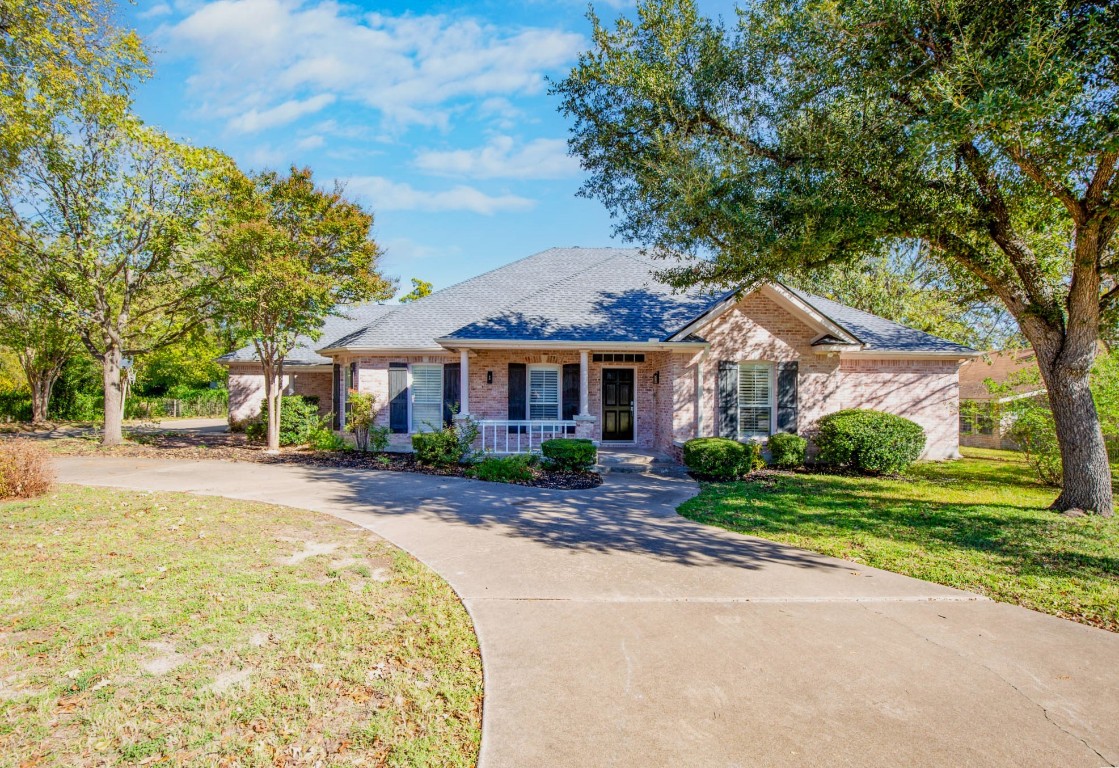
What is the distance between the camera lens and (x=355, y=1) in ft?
32.2

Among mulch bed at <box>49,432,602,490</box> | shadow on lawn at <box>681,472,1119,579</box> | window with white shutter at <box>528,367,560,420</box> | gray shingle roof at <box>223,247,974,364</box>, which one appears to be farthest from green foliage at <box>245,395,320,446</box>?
shadow on lawn at <box>681,472,1119,579</box>

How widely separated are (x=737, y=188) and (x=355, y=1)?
779 centimetres

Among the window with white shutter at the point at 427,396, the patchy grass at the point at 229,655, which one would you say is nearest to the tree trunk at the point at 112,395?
the window with white shutter at the point at 427,396

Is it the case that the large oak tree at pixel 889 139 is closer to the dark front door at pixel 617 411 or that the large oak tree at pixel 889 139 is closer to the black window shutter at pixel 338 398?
the dark front door at pixel 617 411

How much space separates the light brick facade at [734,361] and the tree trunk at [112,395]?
715 cm

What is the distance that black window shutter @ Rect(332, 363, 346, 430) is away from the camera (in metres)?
16.9

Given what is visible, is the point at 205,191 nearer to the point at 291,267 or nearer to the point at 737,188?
the point at 291,267

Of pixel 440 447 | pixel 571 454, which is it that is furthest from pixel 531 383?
pixel 571 454

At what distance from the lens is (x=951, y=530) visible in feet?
24.4

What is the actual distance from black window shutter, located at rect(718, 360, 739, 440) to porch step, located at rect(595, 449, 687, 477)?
172 centimetres

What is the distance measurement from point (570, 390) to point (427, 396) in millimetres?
4234

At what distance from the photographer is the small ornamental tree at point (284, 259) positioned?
14.0 metres

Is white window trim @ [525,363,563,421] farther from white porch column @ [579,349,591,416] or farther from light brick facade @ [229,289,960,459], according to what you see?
white porch column @ [579,349,591,416]

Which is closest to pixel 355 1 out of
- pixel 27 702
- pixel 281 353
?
pixel 281 353
